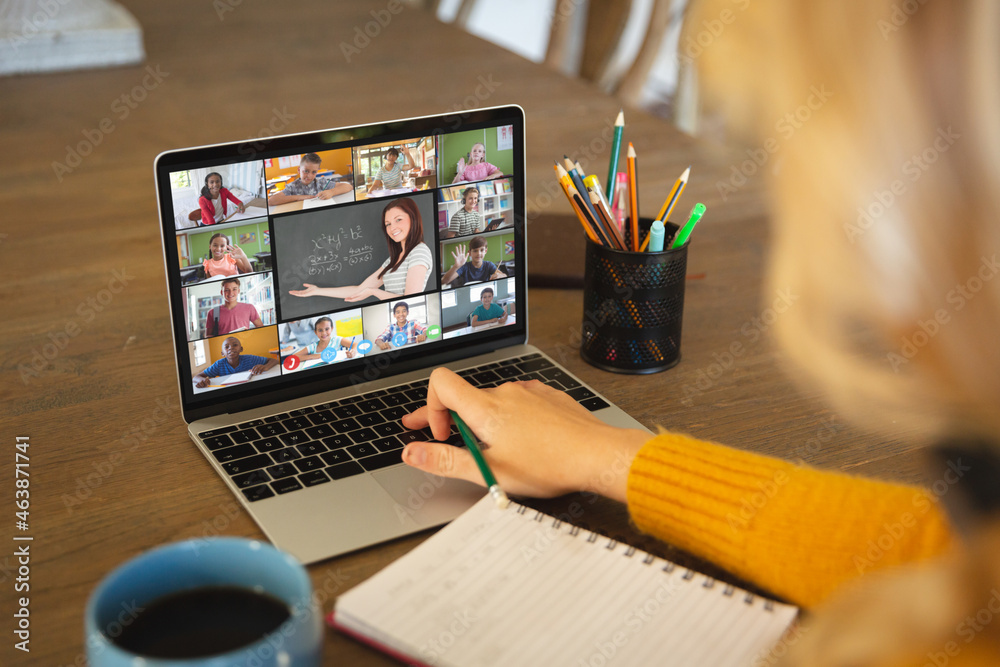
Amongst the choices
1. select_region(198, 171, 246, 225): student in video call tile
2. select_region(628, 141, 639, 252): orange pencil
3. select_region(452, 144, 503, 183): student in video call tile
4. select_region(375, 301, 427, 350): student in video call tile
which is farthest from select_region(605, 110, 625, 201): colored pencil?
select_region(198, 171, 246, 225): student in video call tile

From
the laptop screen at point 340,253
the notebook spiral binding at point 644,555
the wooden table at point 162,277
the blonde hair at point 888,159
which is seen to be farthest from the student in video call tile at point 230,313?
the blonde hair at point 888,159

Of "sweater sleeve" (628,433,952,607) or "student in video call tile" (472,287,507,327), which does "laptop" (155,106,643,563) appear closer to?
"student in video call tile" (472,287,507,327)

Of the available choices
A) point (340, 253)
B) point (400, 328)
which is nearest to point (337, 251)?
point (340, 253)

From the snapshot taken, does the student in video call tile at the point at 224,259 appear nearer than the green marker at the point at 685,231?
Yes

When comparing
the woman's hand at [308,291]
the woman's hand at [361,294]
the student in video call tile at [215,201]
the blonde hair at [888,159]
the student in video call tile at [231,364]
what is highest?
the blonde hair at [888,159]

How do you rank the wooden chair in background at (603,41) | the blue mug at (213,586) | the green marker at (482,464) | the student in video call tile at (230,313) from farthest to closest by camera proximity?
the wooden chair in background at (603,41) → the student in video call tile at (230,313) → the green marker at (482,464) → the blue mug at (213,586)

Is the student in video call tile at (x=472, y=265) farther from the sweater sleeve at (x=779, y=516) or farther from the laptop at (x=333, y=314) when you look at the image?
the sweater sleeve at (x=779, y=516)

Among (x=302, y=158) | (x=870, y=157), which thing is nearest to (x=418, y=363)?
(x=302, y=158)

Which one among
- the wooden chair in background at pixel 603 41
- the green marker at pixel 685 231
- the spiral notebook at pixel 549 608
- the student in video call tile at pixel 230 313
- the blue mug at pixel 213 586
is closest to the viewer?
the blue mug at pixel 213 586

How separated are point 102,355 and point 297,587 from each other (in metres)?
0.60

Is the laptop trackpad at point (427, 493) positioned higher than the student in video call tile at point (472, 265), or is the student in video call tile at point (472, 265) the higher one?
the student in video call tile at point (472, 265)

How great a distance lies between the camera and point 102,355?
98 centimetres

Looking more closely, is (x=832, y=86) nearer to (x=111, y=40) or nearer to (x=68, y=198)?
(x=68, y=198)

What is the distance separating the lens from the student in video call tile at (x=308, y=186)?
814 millimetres
